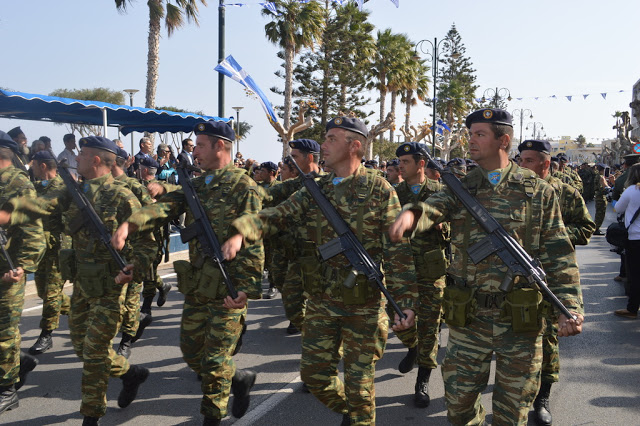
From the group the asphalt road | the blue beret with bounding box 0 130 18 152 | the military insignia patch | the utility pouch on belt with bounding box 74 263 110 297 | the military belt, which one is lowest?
the asphalt road

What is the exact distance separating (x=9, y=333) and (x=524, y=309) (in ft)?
12.4

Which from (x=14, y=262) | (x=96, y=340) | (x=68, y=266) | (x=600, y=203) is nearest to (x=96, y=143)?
(x=68, y=266)

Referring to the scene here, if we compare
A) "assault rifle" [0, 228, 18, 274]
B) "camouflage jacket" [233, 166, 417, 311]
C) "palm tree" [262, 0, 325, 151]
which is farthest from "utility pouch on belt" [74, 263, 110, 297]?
"palm tree" [262, 0, 325, 151]

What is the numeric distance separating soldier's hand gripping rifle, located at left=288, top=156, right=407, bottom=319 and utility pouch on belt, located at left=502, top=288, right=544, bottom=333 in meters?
0.62

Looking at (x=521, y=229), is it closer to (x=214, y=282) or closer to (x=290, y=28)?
(x=214, y=282)

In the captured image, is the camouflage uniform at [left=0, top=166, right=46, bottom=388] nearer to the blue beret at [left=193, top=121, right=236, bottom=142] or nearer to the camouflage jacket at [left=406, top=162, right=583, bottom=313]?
the blue beret at [left=193, top=121, right=236, bottom=142]

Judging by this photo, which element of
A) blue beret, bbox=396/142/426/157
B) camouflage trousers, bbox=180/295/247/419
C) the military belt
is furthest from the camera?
blue beret, bbox=396/142/426/157

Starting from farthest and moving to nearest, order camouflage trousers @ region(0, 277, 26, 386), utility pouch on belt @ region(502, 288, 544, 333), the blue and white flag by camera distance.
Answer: the blue and white flag < camouflage trousers @ region(0, 277, 26, 386) < utility pouch on belt @ region(502, 288, 544, 333)

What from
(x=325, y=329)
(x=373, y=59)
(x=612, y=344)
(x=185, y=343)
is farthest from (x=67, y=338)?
(x=373, y=59)

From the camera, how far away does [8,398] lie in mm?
4355

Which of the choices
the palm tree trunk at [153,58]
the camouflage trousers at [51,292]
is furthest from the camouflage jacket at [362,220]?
the palm tree trunk at [153,58]

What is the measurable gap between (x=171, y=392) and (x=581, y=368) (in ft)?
13.2

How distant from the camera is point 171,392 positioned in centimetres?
484

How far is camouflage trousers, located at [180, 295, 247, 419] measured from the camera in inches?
145
